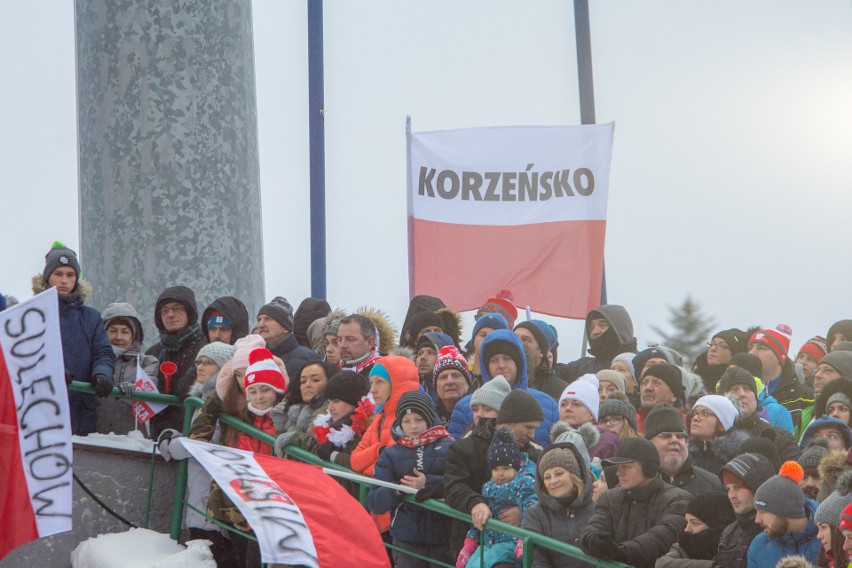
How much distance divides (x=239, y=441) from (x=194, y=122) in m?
3.14

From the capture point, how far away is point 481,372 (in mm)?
9273

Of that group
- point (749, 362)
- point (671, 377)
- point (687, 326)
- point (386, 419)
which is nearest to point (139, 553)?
point (386, 419)

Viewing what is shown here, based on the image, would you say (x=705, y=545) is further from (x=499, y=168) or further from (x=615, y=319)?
(x=499, y=168)

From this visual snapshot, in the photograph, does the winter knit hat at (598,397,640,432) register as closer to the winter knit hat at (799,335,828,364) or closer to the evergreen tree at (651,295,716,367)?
the winter knit hat at (799,335,828,364)

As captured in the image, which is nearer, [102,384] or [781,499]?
[781,499]

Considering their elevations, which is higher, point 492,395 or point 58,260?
point 58,260

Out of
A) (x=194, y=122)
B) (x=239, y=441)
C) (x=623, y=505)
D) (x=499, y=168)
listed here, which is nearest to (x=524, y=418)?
(x=623, y=505)

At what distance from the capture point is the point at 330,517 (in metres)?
7.83

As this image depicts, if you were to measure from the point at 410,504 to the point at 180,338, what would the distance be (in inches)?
108

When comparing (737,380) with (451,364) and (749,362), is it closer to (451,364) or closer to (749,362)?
(749,362)

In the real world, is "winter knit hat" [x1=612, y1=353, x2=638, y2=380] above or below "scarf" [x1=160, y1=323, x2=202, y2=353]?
below

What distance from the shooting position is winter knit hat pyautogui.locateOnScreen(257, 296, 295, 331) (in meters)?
10.1

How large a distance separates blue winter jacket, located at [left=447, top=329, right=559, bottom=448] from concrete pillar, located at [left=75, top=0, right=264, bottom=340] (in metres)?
3.04

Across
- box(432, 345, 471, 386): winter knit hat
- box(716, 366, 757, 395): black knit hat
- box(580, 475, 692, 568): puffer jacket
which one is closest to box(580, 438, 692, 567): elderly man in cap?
box(580, 475, 692, 568): puffer jacket
